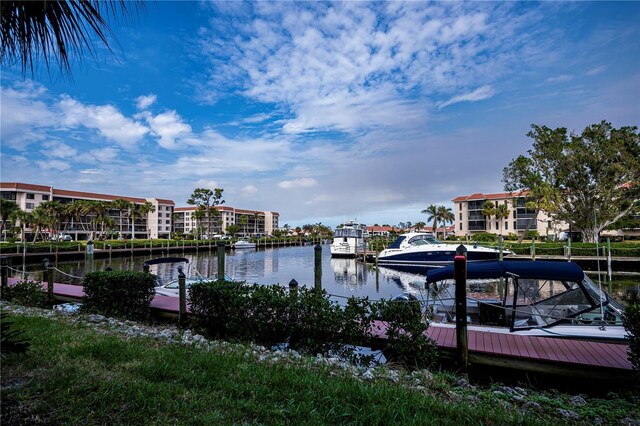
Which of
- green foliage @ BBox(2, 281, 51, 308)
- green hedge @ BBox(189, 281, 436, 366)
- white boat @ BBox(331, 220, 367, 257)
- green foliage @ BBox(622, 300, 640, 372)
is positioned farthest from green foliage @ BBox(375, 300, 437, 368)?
white boat @ BBox(331, 220, 367, 257)

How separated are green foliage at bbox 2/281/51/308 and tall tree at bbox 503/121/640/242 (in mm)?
36284

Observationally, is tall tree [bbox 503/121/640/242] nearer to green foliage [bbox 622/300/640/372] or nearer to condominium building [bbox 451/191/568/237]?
green foliage [bbox 622/300/640/372]

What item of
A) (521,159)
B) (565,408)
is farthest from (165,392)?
(521,159)

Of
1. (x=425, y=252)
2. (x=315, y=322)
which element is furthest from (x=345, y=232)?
(x=315, y=322)

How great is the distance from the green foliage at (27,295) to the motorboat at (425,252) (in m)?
25.2

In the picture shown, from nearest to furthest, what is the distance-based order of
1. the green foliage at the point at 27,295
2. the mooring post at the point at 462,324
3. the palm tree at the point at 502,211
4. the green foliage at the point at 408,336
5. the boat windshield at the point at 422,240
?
the green foliage at the point at 408,336 < the mooring post at the point at 462,324 < the green foliage at the point at 27,295 < the boat windshield at the point at 422,240 < the palm tree at the point at 502,211

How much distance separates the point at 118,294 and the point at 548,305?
10.6 metres

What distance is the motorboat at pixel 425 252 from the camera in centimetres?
2759

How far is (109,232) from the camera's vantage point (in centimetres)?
6712

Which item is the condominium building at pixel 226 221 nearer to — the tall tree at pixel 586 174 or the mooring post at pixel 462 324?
the tall tree at pixel 586 174

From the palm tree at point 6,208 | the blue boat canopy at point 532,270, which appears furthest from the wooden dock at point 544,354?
the palm tree at point 6,208

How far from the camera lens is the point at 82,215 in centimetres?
6781

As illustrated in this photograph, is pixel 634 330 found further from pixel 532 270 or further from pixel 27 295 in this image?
pixel 27 295

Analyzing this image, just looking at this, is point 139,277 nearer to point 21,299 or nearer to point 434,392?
point 21,299
